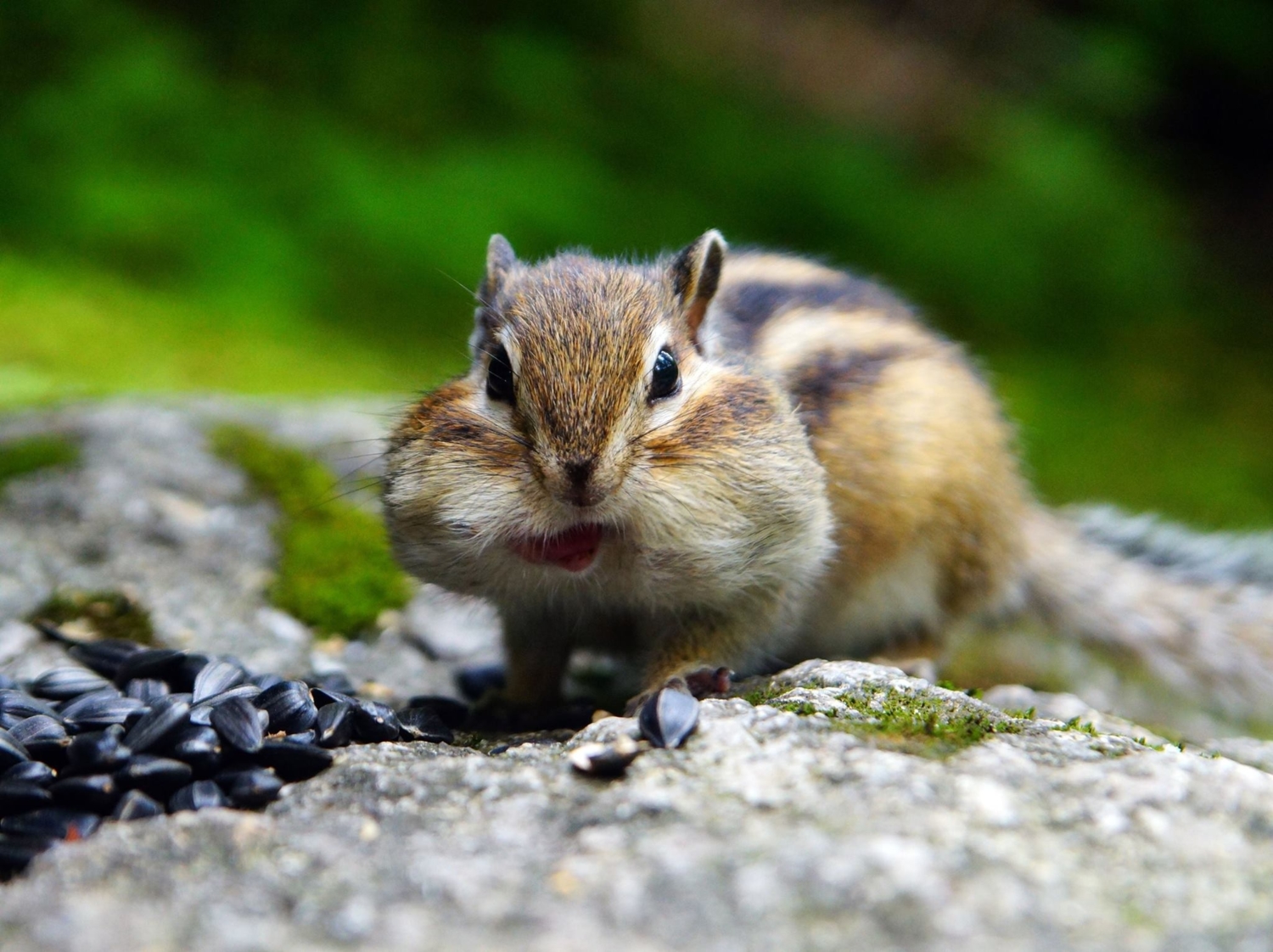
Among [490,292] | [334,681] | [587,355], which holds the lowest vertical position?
[334,681]

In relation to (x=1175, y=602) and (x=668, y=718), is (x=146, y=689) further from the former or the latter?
(x=1175, y=602)

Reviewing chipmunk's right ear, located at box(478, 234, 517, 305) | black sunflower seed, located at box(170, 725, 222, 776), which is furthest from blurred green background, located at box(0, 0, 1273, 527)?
black sunflower seed, located at box(170, 725, 222, 776)

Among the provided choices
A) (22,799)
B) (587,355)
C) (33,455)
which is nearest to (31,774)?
(22,799)

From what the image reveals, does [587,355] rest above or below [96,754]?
above

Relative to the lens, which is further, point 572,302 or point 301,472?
point 301,472

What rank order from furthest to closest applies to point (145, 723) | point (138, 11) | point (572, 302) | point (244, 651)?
1. point (138, 11)
2. point (244, 651)
3. point (572, 302)
4. point (145, 723)

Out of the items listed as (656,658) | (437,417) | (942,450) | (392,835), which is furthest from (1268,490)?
(392,835)

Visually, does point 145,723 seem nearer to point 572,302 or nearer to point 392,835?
point 392,835

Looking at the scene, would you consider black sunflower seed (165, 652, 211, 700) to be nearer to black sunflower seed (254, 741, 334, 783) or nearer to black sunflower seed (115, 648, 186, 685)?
black sunflower seed (115, 648, 186, 685)
